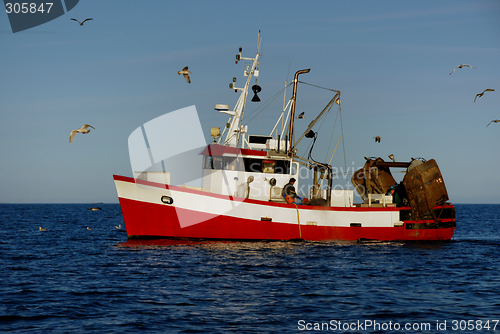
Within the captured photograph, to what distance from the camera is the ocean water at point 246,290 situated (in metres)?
10.5

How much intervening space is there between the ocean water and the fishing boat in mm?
962

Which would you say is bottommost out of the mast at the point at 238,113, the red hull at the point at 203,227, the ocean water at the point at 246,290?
the ocean water at the point at 246,290

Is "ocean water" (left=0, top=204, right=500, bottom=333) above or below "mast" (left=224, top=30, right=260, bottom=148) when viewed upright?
below

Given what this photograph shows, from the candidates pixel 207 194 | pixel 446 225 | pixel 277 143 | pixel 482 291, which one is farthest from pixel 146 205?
pixel 446 225

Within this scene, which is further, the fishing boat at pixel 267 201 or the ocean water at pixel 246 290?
the fishing boat at pixel 267 201

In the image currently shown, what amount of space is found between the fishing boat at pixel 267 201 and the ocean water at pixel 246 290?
96 cm

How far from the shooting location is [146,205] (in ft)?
70.8

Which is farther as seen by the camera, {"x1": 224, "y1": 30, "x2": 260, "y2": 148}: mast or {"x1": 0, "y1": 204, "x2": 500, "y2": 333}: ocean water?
{"x1": 224, "y1": 30, "x2": 260, "y2": 148}: mast

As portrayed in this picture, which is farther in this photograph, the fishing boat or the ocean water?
the fishing boat

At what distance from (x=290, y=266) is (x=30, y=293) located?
8477mm

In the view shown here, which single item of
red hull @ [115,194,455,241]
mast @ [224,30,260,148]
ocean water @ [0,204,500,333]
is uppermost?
mast @ [224,30,260,148]

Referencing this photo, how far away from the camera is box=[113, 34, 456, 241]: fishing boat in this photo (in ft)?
70.9

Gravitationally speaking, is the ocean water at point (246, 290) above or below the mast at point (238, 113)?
below

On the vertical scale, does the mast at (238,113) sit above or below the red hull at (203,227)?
above
